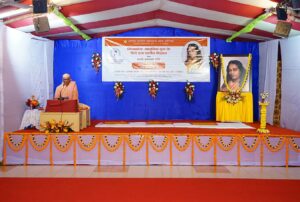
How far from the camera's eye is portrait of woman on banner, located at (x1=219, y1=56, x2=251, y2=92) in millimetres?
8672

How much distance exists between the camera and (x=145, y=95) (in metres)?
9.17

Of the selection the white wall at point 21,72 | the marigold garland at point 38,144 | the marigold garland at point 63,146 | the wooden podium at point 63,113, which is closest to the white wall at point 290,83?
the wooden podium at point 63,113

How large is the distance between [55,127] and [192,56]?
14.6ft

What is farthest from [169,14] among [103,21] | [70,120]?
[70,120]

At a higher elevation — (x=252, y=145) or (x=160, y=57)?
(x=160, y=57)

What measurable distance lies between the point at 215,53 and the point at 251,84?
4.15 ft

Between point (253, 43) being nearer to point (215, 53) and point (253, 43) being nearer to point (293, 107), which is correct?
point (215, 53)

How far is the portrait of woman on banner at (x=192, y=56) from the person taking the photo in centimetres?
906

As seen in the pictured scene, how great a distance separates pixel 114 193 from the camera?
4.32m

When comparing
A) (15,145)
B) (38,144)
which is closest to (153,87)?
(38,144)

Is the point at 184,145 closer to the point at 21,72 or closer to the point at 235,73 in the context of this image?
the point at 235,73

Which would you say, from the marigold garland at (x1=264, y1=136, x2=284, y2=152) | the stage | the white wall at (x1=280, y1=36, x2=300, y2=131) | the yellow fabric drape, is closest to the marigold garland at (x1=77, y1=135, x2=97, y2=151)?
the stage

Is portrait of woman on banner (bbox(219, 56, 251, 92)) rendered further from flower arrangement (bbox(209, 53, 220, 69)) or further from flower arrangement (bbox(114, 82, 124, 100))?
flower arrangement (bbox(114, 82, 124, 100))

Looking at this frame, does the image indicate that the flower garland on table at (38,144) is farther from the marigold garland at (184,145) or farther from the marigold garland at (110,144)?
the marigold garland at (184,145)
